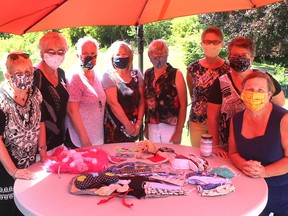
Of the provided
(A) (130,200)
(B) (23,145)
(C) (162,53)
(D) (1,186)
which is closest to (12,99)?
(B) (23,145)

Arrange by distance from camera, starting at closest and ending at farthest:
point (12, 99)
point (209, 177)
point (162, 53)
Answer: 1. point (209, 177)
2. point (12, 99)
3. point (162, 53)

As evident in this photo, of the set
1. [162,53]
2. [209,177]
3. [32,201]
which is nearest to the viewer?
[32,201]

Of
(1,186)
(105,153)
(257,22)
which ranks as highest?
(257,22)

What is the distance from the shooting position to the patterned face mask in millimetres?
2697

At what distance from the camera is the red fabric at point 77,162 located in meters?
2.52

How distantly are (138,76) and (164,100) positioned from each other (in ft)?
1.22

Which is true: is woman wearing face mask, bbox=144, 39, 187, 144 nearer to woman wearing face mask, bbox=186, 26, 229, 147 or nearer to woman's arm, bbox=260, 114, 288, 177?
woman wearing face mask, bbox=186, 26, 229, 147

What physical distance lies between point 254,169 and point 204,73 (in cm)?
156

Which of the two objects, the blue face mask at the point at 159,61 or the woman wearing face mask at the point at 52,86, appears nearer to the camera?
the woman wearing face mask at the point at 52,86

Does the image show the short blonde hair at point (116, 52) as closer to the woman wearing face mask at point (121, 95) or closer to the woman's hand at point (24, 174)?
the woman wearing face mask at point (121, 95)

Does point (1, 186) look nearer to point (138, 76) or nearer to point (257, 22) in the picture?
point (138, 76)

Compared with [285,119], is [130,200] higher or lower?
lower

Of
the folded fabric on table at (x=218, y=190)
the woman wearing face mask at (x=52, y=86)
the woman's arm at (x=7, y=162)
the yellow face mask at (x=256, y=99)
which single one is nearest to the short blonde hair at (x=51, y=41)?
the woman wearing face mask at (x=52, y=86)

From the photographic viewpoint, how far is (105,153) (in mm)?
2836
